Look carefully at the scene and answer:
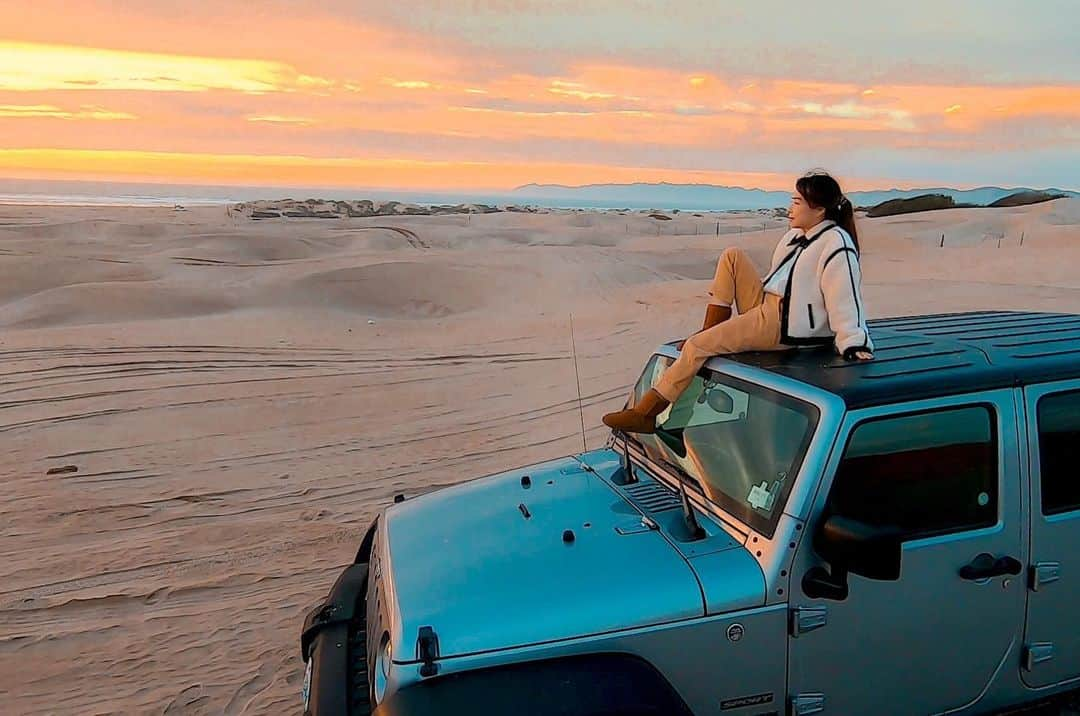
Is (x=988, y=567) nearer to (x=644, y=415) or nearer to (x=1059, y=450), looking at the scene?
(x=1059, y=450)

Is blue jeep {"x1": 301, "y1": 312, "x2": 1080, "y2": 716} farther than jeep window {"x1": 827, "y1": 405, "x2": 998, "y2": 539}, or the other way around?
jeep window {"x1": 827, "y1": 405, "x2": 998, "y2": 539}

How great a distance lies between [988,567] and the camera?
3094 mm

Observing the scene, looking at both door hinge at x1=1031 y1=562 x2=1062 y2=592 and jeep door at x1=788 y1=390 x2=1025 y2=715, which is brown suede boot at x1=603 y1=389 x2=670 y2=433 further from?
door hinge at x1=1031 y1=562 x2=1062 y2=592

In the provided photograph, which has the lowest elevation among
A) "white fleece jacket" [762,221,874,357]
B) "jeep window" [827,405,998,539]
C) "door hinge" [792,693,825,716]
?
"door hinge" [792,693,825,716]

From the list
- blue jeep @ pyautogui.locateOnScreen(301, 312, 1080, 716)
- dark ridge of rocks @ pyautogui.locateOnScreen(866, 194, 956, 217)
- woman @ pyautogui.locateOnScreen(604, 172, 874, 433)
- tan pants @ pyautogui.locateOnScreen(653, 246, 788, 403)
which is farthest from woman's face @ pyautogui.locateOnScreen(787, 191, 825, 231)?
dark ridge of rocks @ pyautogui.locateOnScreen(866, 194, 956, 217)

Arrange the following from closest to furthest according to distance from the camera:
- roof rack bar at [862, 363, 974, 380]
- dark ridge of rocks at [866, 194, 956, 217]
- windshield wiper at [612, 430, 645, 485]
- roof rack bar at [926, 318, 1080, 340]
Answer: roof rack bar at [862, 363, 974, 380] → windshield wiper at [612, 430, 645, 485] → roof rack bar at [926, 318, 1080, 340] → dark ridge of rocks at [866, 194, 956, 217]

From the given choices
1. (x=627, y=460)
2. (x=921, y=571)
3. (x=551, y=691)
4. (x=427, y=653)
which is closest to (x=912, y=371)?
(x=921, y=571)

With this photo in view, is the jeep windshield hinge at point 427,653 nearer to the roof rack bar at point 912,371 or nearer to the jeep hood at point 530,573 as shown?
the jeep hood at point 530,573

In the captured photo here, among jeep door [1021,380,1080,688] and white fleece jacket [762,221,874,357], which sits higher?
white fleece jacket [762,221,874,357]

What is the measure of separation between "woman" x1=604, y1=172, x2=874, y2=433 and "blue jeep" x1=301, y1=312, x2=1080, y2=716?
0.14m

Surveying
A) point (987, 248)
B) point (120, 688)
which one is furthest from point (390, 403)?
point (987, 248)

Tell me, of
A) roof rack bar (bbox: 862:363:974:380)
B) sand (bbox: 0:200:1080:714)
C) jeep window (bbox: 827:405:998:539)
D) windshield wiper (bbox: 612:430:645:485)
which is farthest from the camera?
sand (bbox: 0:200:1080:714)

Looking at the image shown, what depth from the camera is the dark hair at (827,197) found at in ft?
12.7

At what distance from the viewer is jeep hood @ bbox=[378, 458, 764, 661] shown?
2.71 meters
